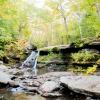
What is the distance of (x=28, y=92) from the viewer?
9172 millimetres

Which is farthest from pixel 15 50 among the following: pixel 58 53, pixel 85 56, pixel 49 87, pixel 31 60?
pixel 49 87

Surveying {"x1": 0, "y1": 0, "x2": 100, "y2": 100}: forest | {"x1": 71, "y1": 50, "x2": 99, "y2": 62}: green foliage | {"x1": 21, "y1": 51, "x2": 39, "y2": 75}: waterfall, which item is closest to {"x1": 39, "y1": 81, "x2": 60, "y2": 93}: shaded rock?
{"x1": 0, "y1": 0, "x2": 100, "y2": 100}: forest

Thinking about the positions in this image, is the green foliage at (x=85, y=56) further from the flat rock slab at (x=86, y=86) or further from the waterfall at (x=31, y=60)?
the flat rock slab at (x=86, y=86)

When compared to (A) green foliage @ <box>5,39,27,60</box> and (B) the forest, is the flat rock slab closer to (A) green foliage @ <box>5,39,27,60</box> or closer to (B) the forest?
(B) the forest

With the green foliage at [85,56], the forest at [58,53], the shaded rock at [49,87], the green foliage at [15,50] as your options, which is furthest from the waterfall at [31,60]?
the shaded rock at [49,87]

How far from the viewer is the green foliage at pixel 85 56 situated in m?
15.8

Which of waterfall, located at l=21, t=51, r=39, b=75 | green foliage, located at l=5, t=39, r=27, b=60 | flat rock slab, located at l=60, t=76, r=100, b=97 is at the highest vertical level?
flat rock slab, located at l=60, t=76, r=100, b=97

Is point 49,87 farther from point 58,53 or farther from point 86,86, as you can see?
point 58,53

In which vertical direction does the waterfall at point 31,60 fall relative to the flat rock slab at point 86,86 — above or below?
below

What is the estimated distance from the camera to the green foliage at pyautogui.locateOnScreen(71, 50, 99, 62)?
620 inches

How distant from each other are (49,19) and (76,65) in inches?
1030

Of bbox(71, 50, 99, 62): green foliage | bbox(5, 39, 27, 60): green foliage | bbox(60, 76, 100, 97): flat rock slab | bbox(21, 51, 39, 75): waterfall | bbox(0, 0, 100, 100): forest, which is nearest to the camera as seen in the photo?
bbox(60, 76, 100, 97): flat rock slab

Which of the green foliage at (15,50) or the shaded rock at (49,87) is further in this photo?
the green foliage at (15,50)

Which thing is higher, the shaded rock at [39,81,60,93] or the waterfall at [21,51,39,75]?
the shaded rock at [39,81,60,93]
